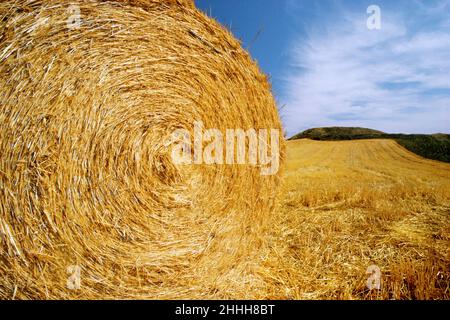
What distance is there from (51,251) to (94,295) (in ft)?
1.55

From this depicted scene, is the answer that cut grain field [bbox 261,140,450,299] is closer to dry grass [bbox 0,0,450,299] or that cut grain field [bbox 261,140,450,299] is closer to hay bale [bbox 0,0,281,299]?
dry grass [bbox 0,0,450,299]

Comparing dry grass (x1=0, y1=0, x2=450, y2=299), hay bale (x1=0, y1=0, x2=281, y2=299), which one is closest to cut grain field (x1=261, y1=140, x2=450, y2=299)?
dry grass (x1=0, y1=0, x2=450, y2=299)

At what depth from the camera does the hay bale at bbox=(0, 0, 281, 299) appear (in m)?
2.19

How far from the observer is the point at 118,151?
8.09ft

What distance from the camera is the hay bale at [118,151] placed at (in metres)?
2.19

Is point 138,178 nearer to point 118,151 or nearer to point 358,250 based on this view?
point 118,151

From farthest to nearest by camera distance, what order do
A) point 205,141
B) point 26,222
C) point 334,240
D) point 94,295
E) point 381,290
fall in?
point 334,240 < point 205,141 < point 381,290 < point 94,295 < point 26,222

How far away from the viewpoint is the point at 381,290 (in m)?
2.70

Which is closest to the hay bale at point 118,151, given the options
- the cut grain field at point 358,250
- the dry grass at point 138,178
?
the dry grass at point 138,178

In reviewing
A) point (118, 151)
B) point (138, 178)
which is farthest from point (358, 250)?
point (118, 151)
